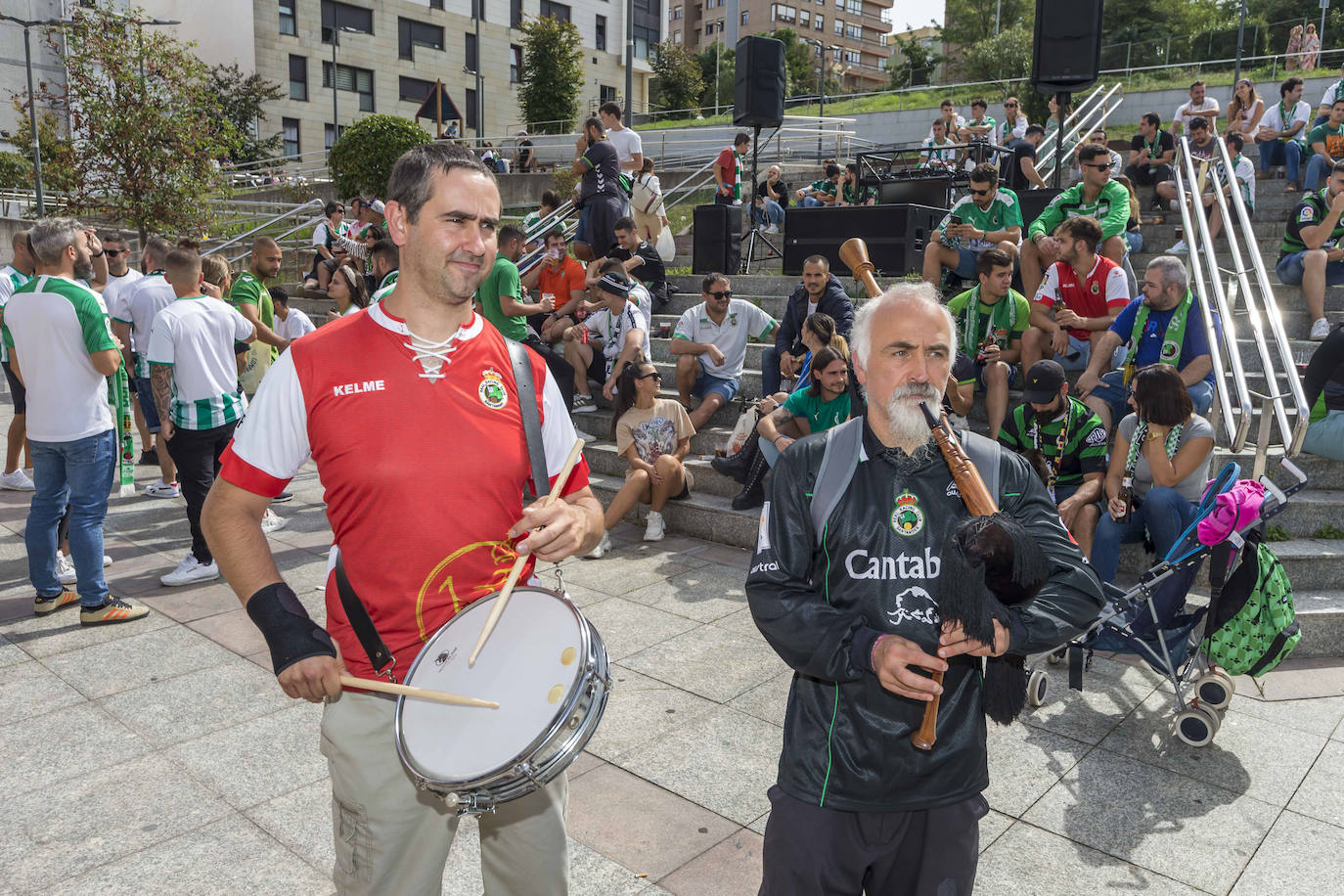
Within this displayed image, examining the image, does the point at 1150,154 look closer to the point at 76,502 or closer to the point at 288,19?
the point at 76,502

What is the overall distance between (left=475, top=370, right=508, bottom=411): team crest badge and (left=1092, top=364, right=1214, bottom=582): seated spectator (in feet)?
14.1

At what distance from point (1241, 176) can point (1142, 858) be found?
10692 millimetres

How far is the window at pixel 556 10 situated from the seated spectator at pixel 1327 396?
50318mm

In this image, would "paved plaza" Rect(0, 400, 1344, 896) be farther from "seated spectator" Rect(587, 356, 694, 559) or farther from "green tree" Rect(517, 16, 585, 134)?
"green tree" Rect(517, 16, 585, 134)

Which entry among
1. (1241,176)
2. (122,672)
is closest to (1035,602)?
(122,672)

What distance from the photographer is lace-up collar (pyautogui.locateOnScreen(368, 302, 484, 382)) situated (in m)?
2.42

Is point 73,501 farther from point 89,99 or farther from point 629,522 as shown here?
point 89,99

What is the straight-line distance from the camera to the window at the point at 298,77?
143 feet

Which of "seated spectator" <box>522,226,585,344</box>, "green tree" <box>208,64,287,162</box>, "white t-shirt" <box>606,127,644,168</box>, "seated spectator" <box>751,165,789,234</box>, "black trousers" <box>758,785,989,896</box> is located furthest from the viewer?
"green tree" <box>208,64,287,162</box>

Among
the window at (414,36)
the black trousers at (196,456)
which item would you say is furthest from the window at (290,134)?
the black trousers at (196,456)

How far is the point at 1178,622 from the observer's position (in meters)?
4.73

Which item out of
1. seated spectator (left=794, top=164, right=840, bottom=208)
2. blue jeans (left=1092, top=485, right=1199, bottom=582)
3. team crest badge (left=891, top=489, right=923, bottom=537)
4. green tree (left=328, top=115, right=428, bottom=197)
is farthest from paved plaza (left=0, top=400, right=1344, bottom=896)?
green tree (left=328, top=115, right=428, bottom=197)

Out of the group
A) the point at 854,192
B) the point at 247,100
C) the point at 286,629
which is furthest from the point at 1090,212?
the point at 247,100

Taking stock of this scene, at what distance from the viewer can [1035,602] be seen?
217 cm
